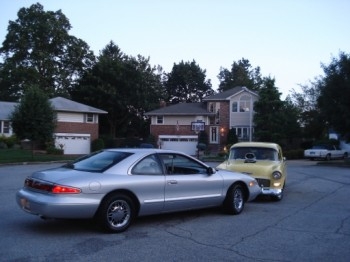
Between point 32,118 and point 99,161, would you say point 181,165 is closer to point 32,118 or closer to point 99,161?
point 99,161

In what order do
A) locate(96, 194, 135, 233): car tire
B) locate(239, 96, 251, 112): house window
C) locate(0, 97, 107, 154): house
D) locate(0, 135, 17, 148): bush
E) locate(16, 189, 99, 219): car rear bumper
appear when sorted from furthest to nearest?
1. locate(239, 96, 251, 112): house window
2. locate(0, 97, 107, 154): house
3. locate(0, 135, 17, 148): bush
4. locate(96, 194, 135, 233): car tire
5. locate(16, 189, 99, 219): car rear bumper

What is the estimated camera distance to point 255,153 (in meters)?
13.5

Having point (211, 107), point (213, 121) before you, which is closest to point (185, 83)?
point (211, 107)

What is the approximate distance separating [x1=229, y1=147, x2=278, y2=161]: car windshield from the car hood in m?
0.41

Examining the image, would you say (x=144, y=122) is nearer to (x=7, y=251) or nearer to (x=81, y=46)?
(x=81, y=46)

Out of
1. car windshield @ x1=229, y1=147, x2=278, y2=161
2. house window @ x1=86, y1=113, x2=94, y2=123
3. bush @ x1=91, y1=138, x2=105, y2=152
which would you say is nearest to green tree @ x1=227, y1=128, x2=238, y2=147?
bush @ x1=91, y1=138, x2=105, y2=152

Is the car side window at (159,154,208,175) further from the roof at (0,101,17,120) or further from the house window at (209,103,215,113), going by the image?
the house window at (209,103,215,113)

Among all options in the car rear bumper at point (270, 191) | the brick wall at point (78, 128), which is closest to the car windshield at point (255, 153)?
the car rear bumper at point (270, 191)

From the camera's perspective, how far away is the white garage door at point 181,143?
49156 mm

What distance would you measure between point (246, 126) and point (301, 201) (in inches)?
1476

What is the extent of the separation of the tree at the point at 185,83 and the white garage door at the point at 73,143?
3540 centimetres

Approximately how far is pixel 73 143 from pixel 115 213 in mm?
38911

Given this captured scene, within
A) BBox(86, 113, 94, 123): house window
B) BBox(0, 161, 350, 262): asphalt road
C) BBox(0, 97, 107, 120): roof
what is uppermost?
BBox(0, 97, 107, 120): roof

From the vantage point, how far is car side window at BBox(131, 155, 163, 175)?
8.16 metres
